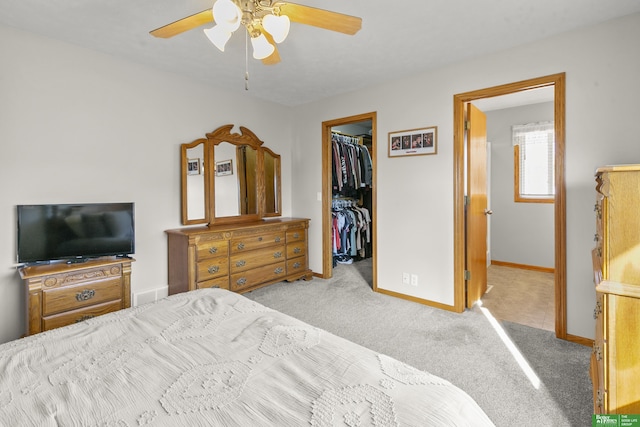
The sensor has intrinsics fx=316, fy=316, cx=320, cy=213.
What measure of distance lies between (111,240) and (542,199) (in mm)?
5395

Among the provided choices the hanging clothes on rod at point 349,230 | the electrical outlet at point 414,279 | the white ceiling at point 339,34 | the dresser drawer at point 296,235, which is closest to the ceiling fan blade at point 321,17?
the white ceiling at point 339,34

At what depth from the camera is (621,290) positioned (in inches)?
53.6

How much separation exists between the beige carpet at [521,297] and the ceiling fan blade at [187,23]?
11.0 ft

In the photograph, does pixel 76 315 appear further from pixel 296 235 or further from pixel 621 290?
pixel 621 290

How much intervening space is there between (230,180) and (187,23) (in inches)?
89.4

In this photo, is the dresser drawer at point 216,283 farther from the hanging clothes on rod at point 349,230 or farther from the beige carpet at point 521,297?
the beige carpet at point 521,297

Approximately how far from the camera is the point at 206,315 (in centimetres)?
151

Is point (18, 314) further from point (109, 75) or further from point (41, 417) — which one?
point (41, 417)

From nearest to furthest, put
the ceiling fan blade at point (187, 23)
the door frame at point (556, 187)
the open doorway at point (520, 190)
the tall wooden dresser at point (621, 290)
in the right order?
the tall wooden dresser at point (621, 290) → the ceiling fan blade at point (187, 23) → the door frame at point (556, 187) → the open doorway at point (520, 190)

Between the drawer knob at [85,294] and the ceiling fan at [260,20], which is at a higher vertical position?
the ceiling fan at [260,20]

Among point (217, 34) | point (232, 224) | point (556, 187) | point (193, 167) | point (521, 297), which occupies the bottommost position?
point (521, 297)

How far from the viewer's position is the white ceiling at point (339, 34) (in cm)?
213

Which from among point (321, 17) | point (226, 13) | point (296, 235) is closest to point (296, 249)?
point (296, 235)

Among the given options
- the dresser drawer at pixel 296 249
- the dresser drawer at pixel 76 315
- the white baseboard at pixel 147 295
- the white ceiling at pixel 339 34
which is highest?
Answer: the white ceiling at pixel 339 34
